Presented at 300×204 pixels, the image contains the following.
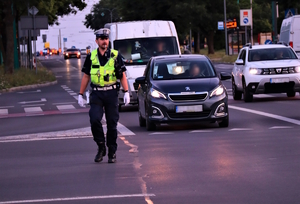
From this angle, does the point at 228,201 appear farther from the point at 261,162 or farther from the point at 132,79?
the point at 132,79

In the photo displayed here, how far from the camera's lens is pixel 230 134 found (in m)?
13.4

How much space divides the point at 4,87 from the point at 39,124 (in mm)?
17730

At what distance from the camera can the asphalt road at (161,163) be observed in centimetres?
775

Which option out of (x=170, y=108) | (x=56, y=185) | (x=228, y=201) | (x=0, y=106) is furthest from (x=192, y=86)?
(x=0, y=106)

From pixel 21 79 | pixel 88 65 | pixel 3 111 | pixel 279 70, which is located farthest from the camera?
pixel 21 79

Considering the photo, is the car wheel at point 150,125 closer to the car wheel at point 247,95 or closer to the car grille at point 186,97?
the car grille at point 186,97

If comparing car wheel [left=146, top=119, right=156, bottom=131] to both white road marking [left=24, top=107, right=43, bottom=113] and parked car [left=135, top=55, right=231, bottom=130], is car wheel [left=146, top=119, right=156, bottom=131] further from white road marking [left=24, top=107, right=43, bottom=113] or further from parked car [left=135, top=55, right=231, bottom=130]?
white road marking [left=24, top=107, right=43, bottom=113]

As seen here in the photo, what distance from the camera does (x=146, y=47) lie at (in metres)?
22.3

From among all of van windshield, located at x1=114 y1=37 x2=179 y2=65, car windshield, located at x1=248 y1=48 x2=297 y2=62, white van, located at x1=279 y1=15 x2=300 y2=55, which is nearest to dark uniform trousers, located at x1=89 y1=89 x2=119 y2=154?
van windshield, located at x1=114 y1=37 x2=179 y2=65

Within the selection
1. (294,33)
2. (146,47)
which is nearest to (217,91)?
(146,47)

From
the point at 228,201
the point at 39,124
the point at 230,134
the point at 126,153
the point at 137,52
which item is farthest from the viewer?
the point at 137,52

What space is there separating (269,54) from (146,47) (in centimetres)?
370

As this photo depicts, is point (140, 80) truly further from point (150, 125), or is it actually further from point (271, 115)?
point (271, 115)

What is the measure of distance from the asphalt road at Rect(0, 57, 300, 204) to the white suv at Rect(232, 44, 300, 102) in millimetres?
3182
